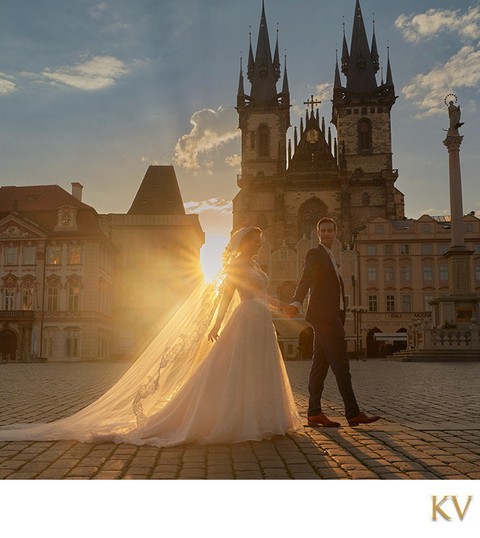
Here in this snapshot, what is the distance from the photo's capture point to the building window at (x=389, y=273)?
51844 millimetres

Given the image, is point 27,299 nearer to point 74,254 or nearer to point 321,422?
point 74,254

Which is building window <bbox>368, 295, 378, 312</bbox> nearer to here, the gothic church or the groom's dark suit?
the gothic church

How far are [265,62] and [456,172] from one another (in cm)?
4428

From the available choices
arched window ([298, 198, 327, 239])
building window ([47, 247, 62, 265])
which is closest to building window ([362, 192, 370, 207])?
arched window ([298, 198, 327, 239])

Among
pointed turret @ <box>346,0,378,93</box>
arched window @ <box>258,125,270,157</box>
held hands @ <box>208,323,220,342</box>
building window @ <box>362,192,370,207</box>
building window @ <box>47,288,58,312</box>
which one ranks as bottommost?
held hands @ <box>208,323,220,342</box>

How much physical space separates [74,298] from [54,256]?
316 centimetres

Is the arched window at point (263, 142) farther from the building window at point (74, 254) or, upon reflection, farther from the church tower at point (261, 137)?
the building window at point (74, 254)

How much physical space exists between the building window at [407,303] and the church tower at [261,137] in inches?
623

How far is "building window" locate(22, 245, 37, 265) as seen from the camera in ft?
142

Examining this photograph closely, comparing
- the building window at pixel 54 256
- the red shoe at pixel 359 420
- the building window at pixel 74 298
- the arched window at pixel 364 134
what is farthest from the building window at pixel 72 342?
the red shoe at pixel 359 420

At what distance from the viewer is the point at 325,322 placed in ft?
20.7

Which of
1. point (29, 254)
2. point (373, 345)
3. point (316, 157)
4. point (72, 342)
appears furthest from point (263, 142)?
point (72, 342)

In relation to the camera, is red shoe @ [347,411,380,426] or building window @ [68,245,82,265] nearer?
red shoe @ [347,411,380,426]

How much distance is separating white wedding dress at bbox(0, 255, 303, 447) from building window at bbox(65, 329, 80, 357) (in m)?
36.6
